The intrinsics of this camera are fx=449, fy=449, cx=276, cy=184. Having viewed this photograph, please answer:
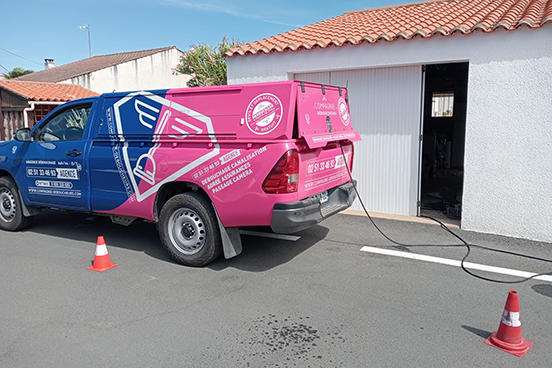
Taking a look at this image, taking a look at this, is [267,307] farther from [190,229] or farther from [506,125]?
[506,125]

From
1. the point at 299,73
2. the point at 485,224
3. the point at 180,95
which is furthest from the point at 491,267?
the point at 299,73

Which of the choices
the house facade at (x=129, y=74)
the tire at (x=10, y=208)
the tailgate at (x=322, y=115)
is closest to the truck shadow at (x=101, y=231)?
the tire at (x=10, y=208)

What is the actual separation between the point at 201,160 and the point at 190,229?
888 mm

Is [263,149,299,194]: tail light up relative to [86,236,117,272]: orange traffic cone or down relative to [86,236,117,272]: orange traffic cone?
up

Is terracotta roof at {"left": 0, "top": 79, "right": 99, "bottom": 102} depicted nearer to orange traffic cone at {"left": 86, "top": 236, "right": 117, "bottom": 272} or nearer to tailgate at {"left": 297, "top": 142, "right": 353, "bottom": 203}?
orange traffic cone at {"left": 86, "top": 236, "right": 117, "bottom": 272}

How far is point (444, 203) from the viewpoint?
28.4 ft

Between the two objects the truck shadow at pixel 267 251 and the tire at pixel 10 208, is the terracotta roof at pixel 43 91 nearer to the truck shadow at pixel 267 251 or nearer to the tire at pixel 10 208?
the tire at pixel 10 208

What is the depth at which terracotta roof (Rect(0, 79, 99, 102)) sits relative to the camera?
15234 mm

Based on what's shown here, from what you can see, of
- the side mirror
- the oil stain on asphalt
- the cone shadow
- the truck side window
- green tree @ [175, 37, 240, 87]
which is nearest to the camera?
the oil stain on asphalt

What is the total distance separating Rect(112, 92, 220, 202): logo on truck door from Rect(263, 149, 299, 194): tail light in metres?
0.77

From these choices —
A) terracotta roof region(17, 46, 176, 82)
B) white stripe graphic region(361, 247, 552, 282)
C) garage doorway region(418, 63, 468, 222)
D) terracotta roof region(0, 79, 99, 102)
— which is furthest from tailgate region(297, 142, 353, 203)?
terracotta roof region(17, 46, 176, 82)

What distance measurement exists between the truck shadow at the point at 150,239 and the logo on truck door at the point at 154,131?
3.61 ft

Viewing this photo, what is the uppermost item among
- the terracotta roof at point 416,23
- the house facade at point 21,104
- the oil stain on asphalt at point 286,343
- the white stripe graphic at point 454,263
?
the terracotta roof at point 416,23

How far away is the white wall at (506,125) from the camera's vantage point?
6.40 m
